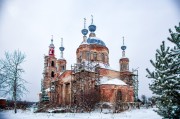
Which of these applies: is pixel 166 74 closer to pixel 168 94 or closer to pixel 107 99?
pixel 168 94

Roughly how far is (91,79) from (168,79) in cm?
2629

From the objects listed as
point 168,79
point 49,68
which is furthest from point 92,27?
point 168,79

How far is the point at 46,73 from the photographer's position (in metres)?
50.1

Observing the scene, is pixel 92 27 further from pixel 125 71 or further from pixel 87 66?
pixel 87 66

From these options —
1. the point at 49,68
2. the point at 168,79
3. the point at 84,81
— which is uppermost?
the point at 49,68

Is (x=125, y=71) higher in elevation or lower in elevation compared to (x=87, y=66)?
lower

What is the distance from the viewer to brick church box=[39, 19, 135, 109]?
3219cm

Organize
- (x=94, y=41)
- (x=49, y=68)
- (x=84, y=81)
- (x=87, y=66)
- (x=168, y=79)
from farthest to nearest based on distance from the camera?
(x=49, y=68) → (x=94, y=41) → (x=87, y=66) → (x=84, y=81) → (x=168, y=79)

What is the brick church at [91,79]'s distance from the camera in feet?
106

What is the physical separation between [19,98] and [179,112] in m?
19.9

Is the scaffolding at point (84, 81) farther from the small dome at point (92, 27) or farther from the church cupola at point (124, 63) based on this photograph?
the small dome at point (92, 27)

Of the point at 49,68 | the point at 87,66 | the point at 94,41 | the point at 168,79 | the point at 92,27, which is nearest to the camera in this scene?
the point at 168,79

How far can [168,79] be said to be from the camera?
805 centimetres

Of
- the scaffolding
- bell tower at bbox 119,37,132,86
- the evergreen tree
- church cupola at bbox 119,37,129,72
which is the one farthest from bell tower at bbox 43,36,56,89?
the evergreen tree
